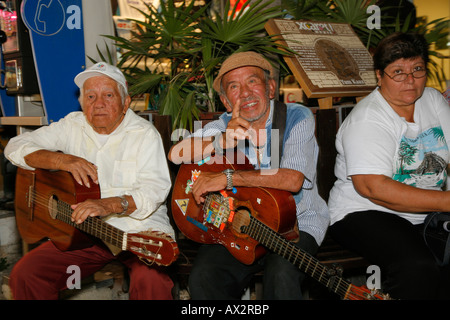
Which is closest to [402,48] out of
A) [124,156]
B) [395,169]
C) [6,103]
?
[395,169]

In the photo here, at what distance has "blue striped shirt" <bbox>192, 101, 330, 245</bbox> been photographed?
2510 millimetres

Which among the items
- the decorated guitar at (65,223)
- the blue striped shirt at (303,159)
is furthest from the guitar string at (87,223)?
the blue striped shirt at (303,159)

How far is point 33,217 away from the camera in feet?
9.36

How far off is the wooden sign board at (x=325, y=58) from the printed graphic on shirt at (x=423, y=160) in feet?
2.92

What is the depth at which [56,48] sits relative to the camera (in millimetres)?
3586

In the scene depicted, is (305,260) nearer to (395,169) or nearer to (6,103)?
(395,169)

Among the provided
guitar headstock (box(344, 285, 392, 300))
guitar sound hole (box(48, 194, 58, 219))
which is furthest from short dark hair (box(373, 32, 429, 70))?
guitar sound hole (box(48, 194, 58, 219))

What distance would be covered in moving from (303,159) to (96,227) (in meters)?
1.22

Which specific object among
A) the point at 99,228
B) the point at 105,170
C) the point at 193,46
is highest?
the point at 193,46

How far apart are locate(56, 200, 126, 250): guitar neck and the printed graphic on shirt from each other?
1.62 m

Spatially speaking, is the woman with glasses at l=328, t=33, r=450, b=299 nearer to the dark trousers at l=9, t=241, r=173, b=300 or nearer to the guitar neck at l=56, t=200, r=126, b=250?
the dark trousers at l=9, t=241, r=173, b=300
